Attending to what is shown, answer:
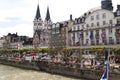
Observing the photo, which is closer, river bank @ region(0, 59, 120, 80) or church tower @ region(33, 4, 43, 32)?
river bank @ region(0, 59, 120, 80)

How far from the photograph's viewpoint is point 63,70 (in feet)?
161

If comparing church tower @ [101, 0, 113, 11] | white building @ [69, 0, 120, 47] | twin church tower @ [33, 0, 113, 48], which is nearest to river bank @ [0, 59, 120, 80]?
white building @ [69, 0, 120, 47]

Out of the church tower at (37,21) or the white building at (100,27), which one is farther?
the church tower at (37,21)

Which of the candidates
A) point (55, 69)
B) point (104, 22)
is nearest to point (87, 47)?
point (104, 22)

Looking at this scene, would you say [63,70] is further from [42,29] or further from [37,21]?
[37,21]

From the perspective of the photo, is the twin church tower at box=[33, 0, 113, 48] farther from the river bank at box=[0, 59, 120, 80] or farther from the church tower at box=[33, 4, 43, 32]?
the river bank at box=[0, 59, 120, 80]

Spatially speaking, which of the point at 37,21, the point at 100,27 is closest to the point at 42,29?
the point at 37,21

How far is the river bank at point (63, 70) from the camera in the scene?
131 ft

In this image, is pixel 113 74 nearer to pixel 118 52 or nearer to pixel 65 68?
pixel 65 68

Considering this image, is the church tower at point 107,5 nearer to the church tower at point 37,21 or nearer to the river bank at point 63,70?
the river bank at point 63,70

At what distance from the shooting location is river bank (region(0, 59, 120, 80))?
40.0 meters

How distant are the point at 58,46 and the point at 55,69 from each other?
41.7 metres

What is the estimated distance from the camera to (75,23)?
8469 centimetres

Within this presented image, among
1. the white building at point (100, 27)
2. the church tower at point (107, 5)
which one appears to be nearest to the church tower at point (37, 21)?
the white building at point (100, 27)
